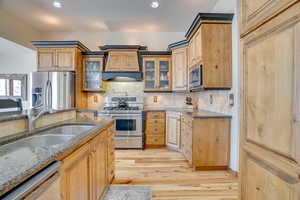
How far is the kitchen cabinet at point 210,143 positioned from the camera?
2.56m

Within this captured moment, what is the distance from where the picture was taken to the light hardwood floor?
2003 mm

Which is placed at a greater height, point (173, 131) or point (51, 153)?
point (51, 153)

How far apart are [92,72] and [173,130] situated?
2.51 m

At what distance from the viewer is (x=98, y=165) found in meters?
1.59

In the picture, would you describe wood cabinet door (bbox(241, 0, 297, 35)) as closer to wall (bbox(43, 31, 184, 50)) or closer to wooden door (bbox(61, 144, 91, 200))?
wooden door (bbox(61, 144, 91, 200))

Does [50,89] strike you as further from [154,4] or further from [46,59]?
[154,4]

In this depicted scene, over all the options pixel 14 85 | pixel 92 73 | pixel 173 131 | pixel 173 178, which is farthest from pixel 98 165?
pixel 14 85

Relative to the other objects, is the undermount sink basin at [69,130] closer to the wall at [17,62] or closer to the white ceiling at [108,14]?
the white ceiling at [108,14]

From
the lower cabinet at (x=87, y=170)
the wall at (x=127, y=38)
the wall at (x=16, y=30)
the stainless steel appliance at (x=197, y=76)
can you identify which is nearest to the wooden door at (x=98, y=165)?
the lower cabinet at (x=87, y=170)

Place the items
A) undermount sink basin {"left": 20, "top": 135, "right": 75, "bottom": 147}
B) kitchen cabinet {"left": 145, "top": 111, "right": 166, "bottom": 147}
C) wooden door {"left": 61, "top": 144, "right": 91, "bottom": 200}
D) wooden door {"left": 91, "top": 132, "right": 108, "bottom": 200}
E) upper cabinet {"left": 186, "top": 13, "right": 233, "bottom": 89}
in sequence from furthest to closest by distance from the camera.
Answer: kitchen cabinet {"left": 145, "top": 111, "right": 166, "bottom": 147} < upper cabinet {"left": 186, "top": 13, "right": 233, "bottom": 89} < wooden door {"left": 91, "top": 132, "right": 108, "bottom": 200} < undermount sink basin {"left": 20, "top": 135, "right": 75, "bottom": 147} < wooden door {"left": 61, "top": 144, "right": 91, "bottom": 200}

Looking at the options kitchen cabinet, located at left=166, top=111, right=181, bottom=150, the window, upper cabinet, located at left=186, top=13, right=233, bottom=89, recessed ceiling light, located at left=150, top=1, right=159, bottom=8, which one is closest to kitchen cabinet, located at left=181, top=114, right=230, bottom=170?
upper cabinet, located at left=186, top=13, right=233, bottom=89

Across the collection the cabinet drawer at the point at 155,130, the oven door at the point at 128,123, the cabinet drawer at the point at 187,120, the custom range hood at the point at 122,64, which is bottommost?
the cabinet drawer at the point at 155,130

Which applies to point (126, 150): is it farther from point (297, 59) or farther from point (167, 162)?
point (297, 59)

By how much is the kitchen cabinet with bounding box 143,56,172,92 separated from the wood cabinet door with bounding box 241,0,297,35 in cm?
288
